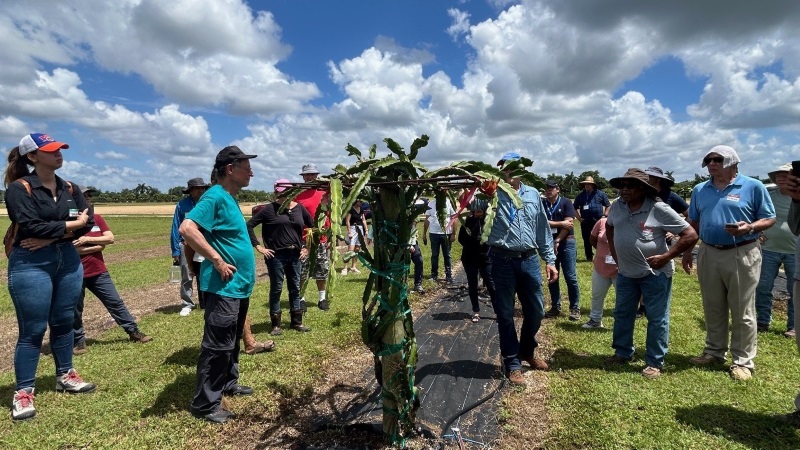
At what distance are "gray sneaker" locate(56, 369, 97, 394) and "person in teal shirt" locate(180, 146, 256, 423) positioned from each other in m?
1.34

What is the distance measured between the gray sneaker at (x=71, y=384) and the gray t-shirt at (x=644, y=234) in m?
5.48

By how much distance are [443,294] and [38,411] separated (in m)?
6.22

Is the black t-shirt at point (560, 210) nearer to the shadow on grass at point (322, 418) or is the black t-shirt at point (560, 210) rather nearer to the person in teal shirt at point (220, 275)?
the shadow on grass at point (322, 418)

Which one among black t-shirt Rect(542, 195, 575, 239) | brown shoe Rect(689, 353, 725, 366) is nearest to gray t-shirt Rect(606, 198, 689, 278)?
brown shoe Rect(689, 353, 725, 366)

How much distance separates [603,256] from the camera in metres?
5.69

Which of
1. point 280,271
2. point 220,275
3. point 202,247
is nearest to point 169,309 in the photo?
point 280,271

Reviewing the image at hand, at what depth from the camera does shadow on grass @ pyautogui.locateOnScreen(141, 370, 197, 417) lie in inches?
146

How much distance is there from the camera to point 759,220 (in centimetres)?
406

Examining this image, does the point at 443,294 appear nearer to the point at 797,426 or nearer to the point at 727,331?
the point at 727,331

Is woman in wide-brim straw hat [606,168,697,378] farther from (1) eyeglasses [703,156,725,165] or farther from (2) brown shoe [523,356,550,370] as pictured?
(2) brown shoe [523,356,550,370]

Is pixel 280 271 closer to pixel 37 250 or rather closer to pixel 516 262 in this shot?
pixel 37 250

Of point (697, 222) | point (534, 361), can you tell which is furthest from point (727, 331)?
point (534, 361)

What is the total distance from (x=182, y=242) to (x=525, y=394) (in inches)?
218

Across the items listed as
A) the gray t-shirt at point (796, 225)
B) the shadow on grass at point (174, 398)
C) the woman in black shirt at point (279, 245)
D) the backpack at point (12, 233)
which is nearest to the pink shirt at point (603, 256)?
the gray t-shirt at point (796, 225)
